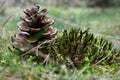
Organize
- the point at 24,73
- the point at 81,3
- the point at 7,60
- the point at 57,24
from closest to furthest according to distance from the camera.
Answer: the point at 24,73
the point at 7,60
the point at 57,24
the point at 81,3

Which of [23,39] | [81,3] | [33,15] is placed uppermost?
[81,3]

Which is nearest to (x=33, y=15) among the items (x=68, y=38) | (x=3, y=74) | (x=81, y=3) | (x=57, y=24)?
(x=68, y=38)

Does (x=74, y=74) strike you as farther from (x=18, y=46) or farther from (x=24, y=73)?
(x=18, y=46)

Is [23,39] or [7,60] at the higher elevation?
[23,39]

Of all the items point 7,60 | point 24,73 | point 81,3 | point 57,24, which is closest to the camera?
point 24,73

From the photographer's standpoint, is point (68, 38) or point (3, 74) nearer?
point (3, 74)

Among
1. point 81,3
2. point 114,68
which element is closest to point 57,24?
point 114,68
